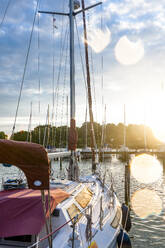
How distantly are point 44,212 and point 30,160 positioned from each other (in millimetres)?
1040

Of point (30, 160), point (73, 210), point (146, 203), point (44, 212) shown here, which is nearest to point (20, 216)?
point (44, 212)

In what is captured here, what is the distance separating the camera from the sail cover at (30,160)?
4246 mm

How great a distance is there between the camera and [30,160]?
14.1 feet

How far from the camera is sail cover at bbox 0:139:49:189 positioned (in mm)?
4246

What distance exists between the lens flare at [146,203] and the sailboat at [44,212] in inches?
290

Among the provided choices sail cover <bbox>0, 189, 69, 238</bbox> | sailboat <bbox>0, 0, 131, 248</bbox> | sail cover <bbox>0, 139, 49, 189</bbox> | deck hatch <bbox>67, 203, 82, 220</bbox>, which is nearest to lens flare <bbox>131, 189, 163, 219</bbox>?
sailboat <bbox>0, 0, 131, 248</bbox>

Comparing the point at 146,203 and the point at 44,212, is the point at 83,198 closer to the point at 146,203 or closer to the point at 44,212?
the point at 44,212

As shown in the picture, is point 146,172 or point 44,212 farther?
point 146,172

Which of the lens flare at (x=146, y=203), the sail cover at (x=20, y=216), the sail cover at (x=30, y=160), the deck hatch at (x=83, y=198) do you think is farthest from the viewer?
the lens flare at (x=146, y=203)

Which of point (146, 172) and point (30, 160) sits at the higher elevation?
point (30, 160)

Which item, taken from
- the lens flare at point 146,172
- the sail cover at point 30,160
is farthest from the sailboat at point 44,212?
the lens flare at point 146,172

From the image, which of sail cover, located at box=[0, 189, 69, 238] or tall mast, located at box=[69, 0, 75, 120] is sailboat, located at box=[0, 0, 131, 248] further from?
tall mast, located at box=[69, 0, 75, 120]

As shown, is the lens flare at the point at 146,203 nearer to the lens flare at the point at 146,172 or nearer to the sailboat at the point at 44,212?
the sailboat at the point at 44,212

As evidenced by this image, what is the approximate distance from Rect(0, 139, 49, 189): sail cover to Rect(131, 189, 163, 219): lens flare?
14.6m
